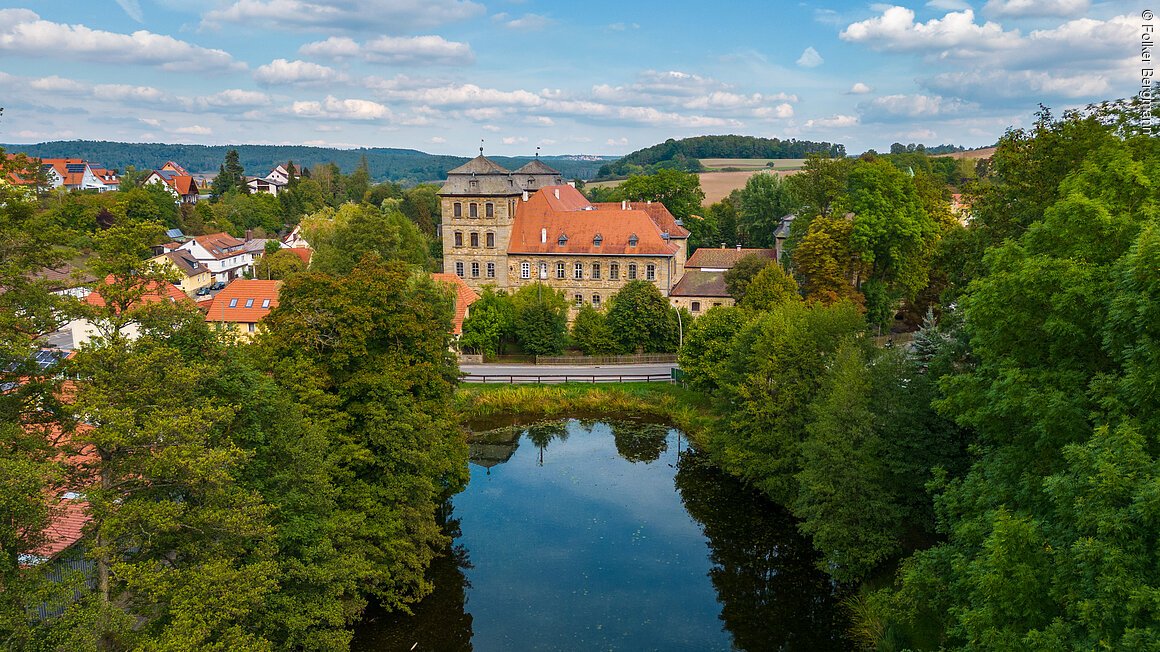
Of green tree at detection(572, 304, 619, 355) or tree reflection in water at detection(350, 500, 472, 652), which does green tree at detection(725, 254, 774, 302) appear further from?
tree reflection in water at detection(350, 500, 472, 652)

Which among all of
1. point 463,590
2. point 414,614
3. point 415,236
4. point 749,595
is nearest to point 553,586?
point 463,590

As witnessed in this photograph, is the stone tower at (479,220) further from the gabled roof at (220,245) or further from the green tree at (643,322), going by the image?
the gabled roof at (220,245)

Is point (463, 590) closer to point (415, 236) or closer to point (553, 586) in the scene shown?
point (553, 586)

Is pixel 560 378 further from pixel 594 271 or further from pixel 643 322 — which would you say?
pixel 594 271

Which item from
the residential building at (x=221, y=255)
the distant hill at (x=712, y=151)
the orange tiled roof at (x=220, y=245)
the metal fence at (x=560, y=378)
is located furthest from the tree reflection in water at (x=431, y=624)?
the distant hill at (x=712, y=151)

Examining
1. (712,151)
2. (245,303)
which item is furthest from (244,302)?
(712,151)

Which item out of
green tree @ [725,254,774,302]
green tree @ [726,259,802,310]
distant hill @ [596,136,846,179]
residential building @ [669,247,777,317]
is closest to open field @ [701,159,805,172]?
distant hill @ [596,136,846,179]
